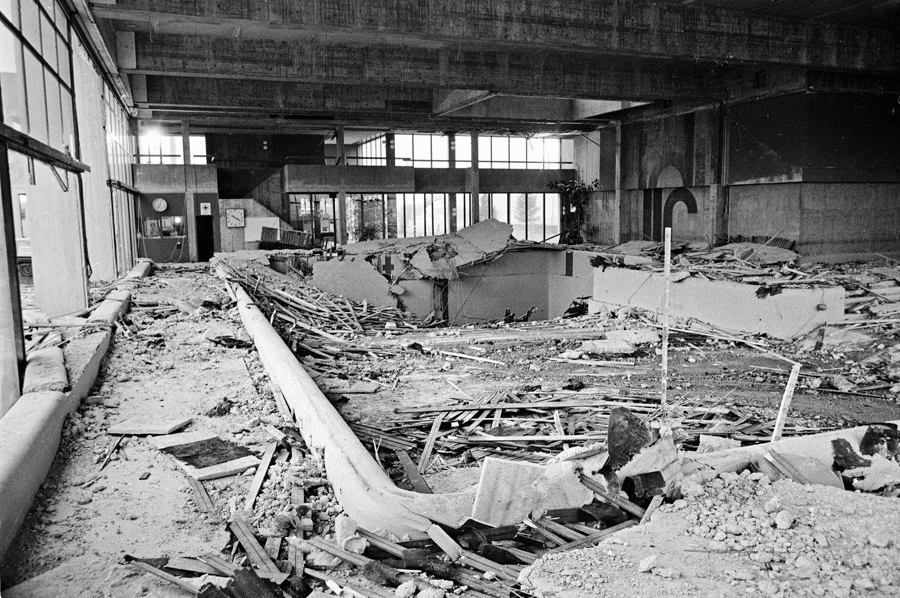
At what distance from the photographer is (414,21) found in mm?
15156

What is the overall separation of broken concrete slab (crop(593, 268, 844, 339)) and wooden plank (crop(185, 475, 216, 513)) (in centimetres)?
1185

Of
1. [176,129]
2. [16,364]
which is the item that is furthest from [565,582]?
[176,129]

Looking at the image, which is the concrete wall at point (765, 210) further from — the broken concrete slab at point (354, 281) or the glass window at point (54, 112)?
the glass window at point (54, 112)

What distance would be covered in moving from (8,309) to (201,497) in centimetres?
402

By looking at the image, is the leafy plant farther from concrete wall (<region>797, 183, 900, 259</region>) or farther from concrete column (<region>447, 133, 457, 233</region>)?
concrete wall (<region>797, 183, 900, 259</region>)

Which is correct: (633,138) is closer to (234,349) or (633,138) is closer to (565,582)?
(234,349)

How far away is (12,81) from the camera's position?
410 inches

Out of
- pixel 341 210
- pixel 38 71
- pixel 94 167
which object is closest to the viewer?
pixel 38 71

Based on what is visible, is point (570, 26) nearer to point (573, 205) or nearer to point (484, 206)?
point (573, 205)

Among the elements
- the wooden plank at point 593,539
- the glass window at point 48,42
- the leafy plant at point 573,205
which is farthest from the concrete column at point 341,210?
the wooden plank at point 593,539

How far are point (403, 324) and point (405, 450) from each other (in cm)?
1029

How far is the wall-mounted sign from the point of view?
3474cm

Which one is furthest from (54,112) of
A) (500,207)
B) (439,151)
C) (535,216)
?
(535,216)

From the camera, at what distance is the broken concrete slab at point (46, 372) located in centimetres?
711
